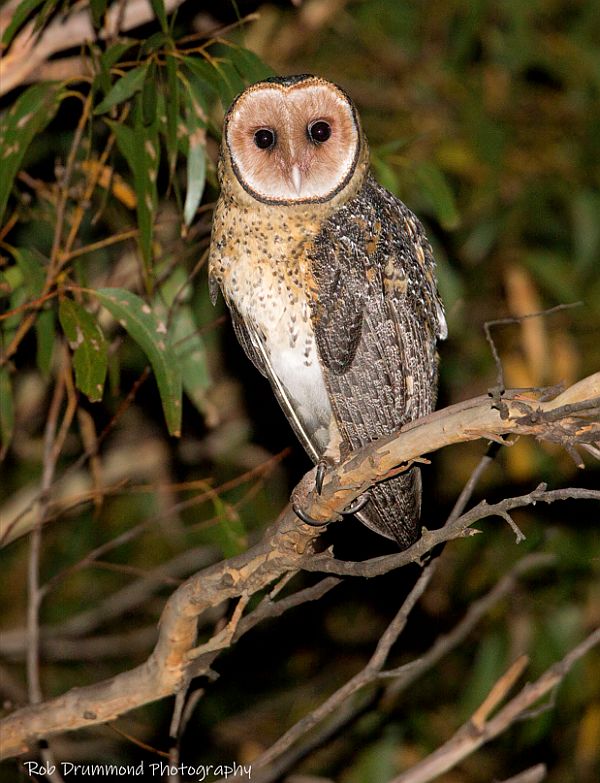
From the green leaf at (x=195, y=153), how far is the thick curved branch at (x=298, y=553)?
2.41ft

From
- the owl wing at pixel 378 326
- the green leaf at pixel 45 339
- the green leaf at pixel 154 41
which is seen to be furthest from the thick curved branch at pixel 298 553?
the green leaf at pixel 154 41

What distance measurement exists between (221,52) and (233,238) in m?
1.28

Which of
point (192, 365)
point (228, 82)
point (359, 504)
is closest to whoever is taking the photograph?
point (359, 504)

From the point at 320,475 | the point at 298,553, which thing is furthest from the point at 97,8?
the point at 298,553

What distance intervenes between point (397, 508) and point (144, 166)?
1.04 metres

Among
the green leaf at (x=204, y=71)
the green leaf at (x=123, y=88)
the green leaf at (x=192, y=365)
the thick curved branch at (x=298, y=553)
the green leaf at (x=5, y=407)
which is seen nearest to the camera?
the thick curved branch at (x=298, y=553)

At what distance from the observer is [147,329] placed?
242 centimetres

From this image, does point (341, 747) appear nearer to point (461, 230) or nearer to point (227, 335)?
point (227, 335)

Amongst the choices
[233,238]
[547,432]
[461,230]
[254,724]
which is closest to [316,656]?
[254,724]

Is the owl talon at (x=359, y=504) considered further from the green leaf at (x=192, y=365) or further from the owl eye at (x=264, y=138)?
the owl eye at (x=264, y=138)

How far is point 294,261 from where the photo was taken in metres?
2.21

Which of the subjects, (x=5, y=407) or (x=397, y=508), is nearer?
(x=397, y=508)

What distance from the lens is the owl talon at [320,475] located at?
6.81ft

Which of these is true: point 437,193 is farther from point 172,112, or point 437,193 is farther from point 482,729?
point 482,729
